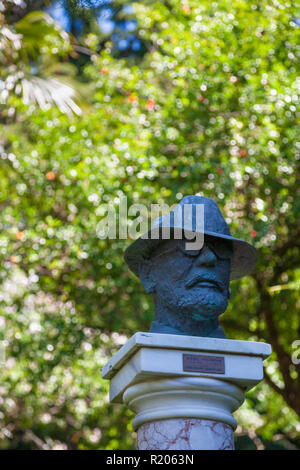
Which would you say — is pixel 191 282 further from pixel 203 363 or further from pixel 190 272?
pixel 203 363

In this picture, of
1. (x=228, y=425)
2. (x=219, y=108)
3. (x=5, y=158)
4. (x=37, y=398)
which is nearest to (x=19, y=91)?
(x=5, y=158)

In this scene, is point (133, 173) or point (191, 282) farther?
Result: point (133, 173)

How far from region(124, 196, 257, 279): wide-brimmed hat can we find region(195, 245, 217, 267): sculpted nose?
0.39 ft

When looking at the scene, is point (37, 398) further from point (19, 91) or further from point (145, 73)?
point (145, 73)

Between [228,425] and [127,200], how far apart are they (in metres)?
4.08

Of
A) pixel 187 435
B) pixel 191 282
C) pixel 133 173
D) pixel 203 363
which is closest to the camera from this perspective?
pixel 187 435

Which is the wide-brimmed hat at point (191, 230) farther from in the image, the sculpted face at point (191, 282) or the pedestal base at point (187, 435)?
the pedestal base at point (187, 435)

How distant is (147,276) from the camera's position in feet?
15.8

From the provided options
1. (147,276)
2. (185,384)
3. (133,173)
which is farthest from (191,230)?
(133,173)

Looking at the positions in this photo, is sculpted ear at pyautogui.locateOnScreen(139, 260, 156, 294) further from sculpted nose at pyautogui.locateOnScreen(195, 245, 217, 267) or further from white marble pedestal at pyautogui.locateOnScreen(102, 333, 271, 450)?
white marble pedestal at pyautogui.locateOnScreen(102, 333, 271, 450)

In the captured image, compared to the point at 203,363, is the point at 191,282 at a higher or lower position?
higher

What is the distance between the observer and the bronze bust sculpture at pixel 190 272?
14.7ft

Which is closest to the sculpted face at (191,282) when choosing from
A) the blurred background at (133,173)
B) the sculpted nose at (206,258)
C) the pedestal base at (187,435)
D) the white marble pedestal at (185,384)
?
the sculpted nose at (206,258)

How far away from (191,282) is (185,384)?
0.70 metres
